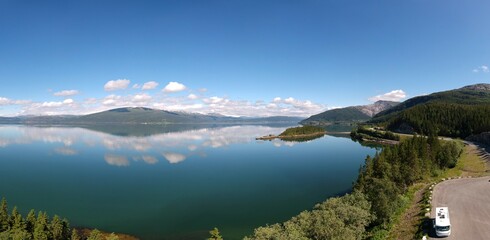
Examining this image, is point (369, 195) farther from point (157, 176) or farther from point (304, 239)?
point (157, 176)

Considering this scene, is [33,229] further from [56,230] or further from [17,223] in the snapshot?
[56,230]

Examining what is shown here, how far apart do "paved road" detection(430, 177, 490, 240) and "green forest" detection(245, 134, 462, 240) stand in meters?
6.85

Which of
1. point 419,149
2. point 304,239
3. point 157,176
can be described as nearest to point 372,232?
point 304,239

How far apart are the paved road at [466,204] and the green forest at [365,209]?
685 cm

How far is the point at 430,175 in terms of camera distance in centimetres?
7850

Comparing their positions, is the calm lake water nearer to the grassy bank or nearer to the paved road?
the grassy bank

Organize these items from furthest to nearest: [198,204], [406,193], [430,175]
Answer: [430,175], [198,204], [406,193]

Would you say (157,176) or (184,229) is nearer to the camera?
(184,229)

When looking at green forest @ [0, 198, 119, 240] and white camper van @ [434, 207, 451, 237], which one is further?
green forest @ [0, 198, 119, 240]

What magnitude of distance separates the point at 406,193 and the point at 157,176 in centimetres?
7599

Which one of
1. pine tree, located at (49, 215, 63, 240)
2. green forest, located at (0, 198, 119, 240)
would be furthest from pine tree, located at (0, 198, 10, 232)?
pine tree, located at (49, 215, 63, 240)

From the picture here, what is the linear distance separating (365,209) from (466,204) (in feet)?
58.9

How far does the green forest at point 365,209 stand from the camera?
36094 mm

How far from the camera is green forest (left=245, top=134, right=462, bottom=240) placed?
118 ft
